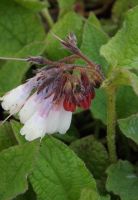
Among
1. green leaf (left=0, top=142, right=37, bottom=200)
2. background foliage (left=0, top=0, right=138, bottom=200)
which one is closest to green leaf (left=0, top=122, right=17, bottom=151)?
background foliage (left=0, top=0, right=138, bottom=200)

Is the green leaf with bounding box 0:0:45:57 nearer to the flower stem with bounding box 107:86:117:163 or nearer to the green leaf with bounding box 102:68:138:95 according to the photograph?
the flower stem with bounding box 107:86:117:163

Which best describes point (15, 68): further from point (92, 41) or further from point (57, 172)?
point (57, 172)

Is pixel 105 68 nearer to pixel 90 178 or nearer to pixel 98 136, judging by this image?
pixel 98 136

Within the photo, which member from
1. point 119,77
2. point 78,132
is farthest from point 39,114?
point 78,132

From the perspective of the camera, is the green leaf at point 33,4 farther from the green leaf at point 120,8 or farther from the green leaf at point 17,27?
the green leaf at point 120,8

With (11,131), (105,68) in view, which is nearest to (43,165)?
(11,131)
